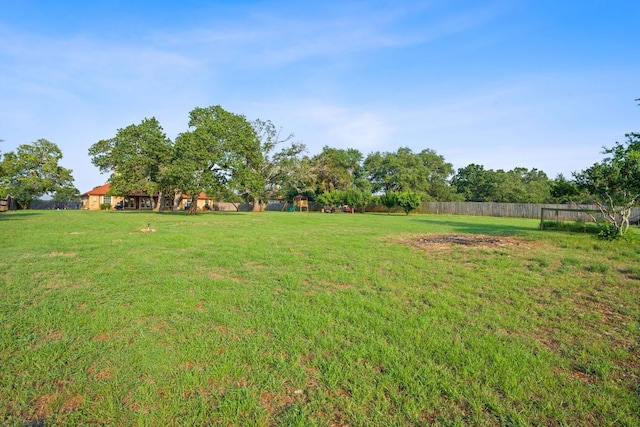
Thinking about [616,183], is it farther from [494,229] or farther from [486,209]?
[486,209]

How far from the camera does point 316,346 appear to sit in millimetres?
3033

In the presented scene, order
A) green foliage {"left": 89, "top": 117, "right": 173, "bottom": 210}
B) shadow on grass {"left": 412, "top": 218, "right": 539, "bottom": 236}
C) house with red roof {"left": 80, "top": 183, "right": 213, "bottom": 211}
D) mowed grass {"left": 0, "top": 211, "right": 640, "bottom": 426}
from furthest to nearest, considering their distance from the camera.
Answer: house with red roof {"left": 80, "top": 183, "right": 213, "bottom": 211} < green foliage {"left": 89, "top": 117, "right": 173, "bottom": 210} < shadow on grass {"left": 412, "top": 218, "right": 539, "bottom": 236} < mowed grass {"left": 0, "top": 211, "right": 640, "bottom": 426}

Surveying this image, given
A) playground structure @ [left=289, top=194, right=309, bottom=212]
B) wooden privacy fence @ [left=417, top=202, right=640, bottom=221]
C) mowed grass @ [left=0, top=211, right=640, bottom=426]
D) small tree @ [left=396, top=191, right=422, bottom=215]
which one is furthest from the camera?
playground structure @ [left=289, top=194, right=309, bottom=212]

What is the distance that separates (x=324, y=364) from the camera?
2715 millimetres

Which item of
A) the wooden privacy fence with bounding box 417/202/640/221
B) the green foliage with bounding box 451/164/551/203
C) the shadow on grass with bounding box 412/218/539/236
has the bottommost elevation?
the shadow on grass with bounding box 412/218/539/236

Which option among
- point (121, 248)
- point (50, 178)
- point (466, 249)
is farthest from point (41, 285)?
point (50, 178)

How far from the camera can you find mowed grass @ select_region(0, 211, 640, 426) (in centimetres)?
221

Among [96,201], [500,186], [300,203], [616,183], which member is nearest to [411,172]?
[500,186]

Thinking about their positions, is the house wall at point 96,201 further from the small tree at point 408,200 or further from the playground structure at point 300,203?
the small tree at point 408,200

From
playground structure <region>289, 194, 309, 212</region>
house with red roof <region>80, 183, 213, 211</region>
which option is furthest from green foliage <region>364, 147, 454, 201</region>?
house with red roof <region>80, 183, 213, 211</region>

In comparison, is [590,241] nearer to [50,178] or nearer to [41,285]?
[41,285]

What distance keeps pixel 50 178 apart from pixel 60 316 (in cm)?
4668

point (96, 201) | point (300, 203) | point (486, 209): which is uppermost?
point (300, 203)

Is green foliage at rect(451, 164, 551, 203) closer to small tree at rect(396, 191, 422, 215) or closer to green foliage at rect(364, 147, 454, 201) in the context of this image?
green foliage at rect(364, 147, 454, 201)
